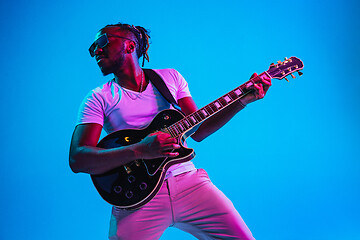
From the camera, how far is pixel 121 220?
1577mm

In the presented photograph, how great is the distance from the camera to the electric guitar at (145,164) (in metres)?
1.55

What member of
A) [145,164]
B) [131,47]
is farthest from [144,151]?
[131,47]

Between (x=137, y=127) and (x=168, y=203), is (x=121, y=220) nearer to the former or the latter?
(x=168, y=203)

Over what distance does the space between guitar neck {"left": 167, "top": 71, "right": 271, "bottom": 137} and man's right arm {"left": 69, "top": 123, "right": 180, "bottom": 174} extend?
12cm

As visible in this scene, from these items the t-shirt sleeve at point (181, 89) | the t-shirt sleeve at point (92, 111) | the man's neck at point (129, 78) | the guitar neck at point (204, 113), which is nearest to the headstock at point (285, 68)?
the guitar neck at point (204, 113)

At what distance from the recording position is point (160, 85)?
1892mm

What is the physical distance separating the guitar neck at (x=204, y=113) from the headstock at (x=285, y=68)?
0.21 ft

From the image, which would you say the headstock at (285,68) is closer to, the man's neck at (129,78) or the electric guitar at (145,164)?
the electric guitar at (145,164)

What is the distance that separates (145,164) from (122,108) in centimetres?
39

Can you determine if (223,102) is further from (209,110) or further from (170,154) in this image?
(170,154)

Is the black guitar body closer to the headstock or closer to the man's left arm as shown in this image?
the man's left arm

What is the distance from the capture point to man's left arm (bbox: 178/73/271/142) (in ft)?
5.61

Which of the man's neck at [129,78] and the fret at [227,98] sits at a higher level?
the man's neck at [129,78]

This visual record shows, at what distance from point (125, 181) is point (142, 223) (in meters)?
0.25
